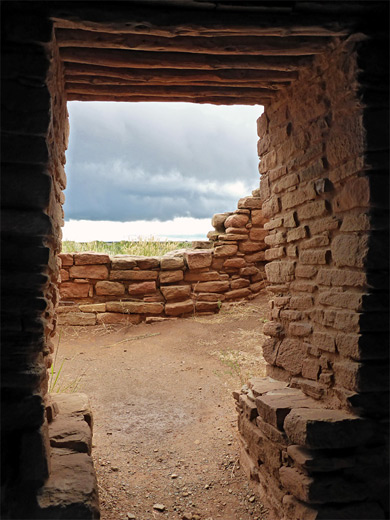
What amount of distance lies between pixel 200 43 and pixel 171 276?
14.6 ft

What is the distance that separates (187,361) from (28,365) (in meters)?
3.26

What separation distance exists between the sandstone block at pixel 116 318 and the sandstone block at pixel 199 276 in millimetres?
987

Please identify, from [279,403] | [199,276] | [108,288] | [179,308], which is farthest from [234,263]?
[279,403]

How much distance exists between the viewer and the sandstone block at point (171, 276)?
635cm

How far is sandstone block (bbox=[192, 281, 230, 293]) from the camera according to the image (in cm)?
646

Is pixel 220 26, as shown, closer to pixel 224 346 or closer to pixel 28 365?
pixel 28 365

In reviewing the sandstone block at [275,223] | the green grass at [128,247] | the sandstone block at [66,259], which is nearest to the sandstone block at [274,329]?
the sandstone block at [275,223]

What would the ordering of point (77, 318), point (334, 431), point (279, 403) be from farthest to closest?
point (77, 318) → point (279, 403) → point (334, 431)

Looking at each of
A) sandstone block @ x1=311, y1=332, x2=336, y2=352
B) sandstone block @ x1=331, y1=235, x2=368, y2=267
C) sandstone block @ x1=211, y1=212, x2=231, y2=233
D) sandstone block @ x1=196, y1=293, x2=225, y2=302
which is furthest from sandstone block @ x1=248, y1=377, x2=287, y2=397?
sandstone block @ x1=211, y1=212, x2=231, y2=233

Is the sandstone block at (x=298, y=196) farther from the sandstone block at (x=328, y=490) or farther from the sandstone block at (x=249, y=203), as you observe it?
the sandstone block at (x=249, y=203)

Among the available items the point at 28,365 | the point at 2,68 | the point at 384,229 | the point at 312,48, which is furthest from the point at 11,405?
the point at 312,48

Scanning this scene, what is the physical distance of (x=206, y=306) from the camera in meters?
6.40

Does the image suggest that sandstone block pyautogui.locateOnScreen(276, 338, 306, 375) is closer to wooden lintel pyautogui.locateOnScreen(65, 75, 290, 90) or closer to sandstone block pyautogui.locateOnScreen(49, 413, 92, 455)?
sandstone block pyautogui.locateOnScreen(49, 413, 92, 455)

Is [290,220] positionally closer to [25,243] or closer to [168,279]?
[25,243]
